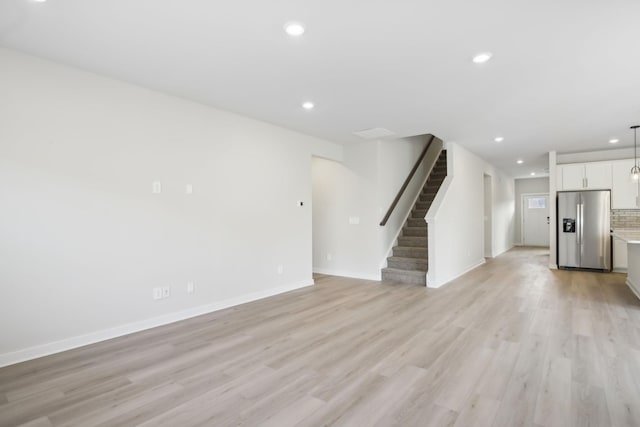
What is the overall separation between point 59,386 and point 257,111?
134 inches

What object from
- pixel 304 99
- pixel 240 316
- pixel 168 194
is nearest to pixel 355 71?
pixel 304 99

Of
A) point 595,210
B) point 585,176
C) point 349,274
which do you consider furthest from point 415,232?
point 585,176

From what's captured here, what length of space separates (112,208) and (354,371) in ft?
9.01

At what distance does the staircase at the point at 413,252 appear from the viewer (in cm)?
571

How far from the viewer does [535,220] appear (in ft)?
38.3

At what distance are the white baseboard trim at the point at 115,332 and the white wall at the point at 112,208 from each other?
1 cm

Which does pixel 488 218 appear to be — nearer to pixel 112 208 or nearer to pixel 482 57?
pixel 482 57

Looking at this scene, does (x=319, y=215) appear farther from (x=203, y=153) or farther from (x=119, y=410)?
(x=119, y=410)

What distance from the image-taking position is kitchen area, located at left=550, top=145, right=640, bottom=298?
6.59 meters

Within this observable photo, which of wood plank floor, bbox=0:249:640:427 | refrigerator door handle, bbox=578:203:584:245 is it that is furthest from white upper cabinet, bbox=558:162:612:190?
wood plank floor, bbox=0:249:640:427

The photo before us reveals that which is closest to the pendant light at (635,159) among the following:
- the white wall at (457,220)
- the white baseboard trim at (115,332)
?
the white wall at (457,220)

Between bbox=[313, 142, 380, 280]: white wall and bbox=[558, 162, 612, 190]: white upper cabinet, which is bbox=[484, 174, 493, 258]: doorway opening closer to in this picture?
bbox=[558, 162, 612, 190]: white upper cabinet

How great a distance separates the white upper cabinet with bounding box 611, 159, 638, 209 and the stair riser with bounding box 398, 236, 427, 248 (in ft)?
13.2

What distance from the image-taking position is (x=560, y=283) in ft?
18.3
